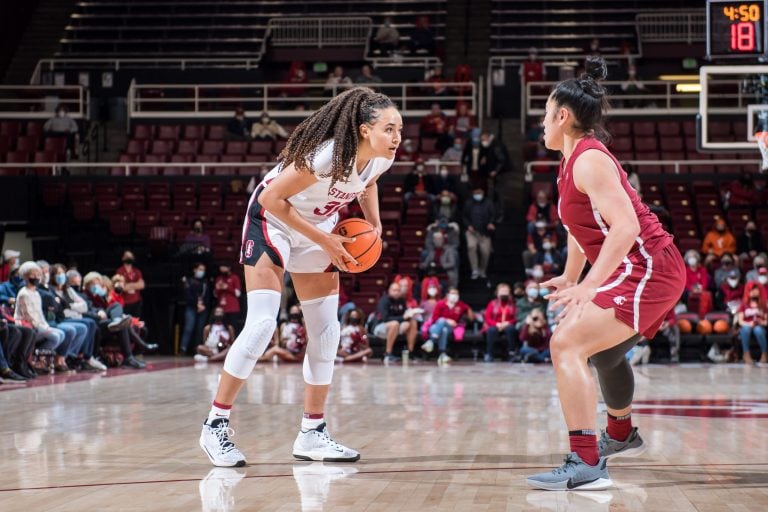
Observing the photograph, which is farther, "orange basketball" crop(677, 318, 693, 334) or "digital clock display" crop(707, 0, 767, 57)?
"orange basketball" crop(677, 318, 693, 334)

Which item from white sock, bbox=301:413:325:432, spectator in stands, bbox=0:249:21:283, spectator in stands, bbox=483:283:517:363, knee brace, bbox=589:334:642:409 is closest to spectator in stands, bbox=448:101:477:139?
spectator in stands, bbox=483:283:517:363

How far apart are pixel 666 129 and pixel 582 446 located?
17.9 m

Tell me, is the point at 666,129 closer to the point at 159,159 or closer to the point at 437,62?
the point at 437,62

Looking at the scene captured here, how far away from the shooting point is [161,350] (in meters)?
17.5

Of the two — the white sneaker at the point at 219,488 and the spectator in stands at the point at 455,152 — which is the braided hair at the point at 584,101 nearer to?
the white sneaker at the point at 219,488

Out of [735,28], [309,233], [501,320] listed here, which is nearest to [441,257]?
[501,320]

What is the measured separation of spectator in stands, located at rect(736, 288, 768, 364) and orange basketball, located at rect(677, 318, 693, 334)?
695mm

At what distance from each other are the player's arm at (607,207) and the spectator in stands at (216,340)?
11.8 meters

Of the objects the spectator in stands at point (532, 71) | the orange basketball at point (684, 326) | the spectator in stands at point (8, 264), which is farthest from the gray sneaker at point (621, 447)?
the spectator in stands at point (532, 71)

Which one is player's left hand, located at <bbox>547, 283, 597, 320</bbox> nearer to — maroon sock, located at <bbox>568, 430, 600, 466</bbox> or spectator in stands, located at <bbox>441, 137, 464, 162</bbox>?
maroon sock, located at <bbox>568, 430, 600, 466</bbox>

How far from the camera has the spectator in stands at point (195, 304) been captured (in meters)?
16.7

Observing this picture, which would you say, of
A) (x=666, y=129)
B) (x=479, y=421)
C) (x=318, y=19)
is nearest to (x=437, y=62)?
(x=318, y=19)

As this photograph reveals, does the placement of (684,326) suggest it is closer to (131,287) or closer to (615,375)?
(131,287)

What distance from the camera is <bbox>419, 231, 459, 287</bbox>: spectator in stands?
17.2 m
